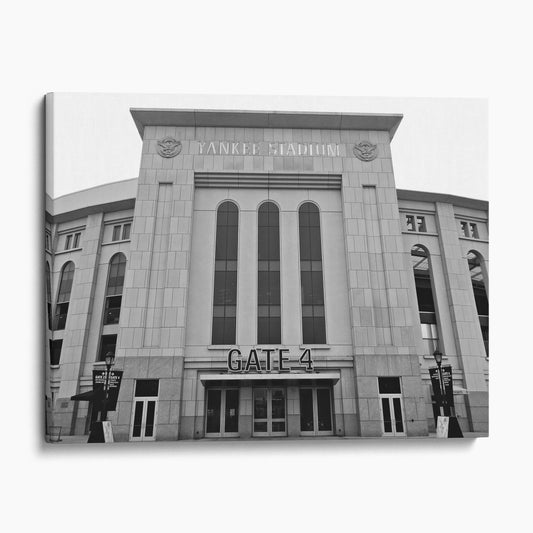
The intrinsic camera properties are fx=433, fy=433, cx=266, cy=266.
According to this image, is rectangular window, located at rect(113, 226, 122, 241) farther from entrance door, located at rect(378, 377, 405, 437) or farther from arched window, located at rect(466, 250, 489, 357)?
arched window, located at rect(466, 250, 489, 357)

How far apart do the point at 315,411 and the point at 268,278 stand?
310 cm

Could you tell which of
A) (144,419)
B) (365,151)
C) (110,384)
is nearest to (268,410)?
(144,419)

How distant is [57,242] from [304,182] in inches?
223

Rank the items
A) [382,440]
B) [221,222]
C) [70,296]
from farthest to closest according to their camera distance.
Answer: [221,222] < [70,296] < [382,440]

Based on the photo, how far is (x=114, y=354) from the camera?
9234 mm

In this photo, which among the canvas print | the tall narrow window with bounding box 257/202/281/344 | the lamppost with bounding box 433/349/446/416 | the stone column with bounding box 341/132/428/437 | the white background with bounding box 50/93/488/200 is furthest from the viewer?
the tall narrow window with bounding box 257/202/281/344

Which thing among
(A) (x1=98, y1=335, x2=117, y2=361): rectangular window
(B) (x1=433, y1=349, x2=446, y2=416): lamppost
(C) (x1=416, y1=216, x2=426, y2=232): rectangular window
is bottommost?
(B) (x1=433, y1=349, x2=446, y2=416): lamppost

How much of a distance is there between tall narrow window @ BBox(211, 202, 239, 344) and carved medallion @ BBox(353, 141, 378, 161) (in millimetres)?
3310

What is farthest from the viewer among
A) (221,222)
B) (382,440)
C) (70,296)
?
(221,222)

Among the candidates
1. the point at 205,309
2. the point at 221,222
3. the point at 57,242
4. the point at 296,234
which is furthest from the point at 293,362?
the point at 57,242

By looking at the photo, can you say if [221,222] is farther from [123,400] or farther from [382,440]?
[382,440]

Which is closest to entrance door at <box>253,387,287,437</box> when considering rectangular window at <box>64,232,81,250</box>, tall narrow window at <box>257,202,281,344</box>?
tall narrow window at <box>257,202,281,344</box>

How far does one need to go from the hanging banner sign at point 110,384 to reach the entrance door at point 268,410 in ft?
9.43

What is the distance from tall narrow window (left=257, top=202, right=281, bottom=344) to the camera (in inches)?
371
